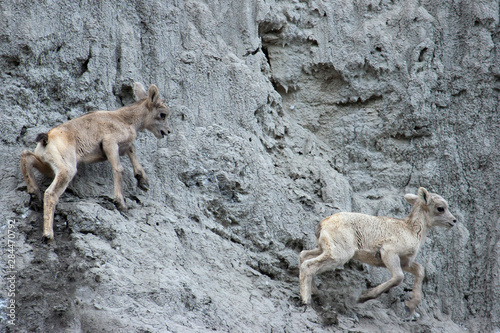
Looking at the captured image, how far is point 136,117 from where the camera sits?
28.7ft

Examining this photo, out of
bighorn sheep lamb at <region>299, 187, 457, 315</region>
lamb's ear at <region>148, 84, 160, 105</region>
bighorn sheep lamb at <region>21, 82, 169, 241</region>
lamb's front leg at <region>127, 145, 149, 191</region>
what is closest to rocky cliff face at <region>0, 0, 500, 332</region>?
lamb's front leg at <region>127, 145, 149, 191</region>

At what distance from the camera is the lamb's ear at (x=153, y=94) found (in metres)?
8.79

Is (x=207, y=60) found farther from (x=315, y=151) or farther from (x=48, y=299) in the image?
(x=48, y=299)

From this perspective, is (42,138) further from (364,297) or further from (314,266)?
(364,297)

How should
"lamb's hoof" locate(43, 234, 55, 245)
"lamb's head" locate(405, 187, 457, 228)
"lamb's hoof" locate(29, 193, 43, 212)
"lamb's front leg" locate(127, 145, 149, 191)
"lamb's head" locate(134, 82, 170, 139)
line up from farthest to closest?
"lamb's head" locate(405, 187, 457, 228)
"lamb's head" locate(134, 82, 170, 139)
"lamb's front leg" locate(127, 145, 149, 191)
"lamb's hoof" locate(29, 193, 43, 212)
"lamb's hoof" locate(43, 234, 55, 245)

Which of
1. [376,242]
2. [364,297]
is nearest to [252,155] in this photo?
[376,242]

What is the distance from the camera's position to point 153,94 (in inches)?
349

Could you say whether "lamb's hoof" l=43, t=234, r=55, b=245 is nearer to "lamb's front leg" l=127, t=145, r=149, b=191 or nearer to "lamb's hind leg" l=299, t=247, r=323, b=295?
"lamb's front leg" l=127, t=145, r=149, b=191

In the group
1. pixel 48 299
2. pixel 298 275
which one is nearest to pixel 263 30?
pixel 298 275

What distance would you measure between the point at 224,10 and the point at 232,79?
150 centimetres

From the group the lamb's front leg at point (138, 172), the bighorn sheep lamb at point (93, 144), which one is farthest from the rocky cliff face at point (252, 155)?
the bighorn sheep lamb at point (93, 144)

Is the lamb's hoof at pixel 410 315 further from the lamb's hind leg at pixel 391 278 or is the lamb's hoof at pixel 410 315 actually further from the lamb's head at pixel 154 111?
the lamb's head at pixel 154 111

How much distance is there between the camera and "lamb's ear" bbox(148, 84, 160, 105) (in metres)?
8.79

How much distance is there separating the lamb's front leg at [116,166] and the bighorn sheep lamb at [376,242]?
105 inches
